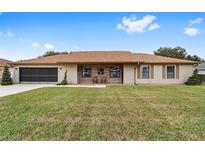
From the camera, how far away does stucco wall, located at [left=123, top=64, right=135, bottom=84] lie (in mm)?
21844

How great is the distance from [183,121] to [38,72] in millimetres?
19431

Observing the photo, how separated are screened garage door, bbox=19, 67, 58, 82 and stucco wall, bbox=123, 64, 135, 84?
7.38 meters

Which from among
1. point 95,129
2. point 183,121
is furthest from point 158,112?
point 95,129

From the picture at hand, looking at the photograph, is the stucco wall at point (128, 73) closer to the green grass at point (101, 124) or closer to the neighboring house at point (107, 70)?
the neighboring house at point (107, 70)

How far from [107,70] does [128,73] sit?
2.24 m

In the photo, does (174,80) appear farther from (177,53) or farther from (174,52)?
(177,53)

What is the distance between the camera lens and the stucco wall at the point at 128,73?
21.8 metres

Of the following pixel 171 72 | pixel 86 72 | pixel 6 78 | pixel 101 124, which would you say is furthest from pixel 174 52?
pixel 101 124

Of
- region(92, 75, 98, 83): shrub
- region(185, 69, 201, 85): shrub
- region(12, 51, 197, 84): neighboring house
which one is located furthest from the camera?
region(92, 75, 98, 83): shrub

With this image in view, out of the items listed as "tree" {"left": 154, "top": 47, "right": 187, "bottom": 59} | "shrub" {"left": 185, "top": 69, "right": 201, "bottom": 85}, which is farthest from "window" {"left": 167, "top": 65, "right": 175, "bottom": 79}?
"tree" {"left": 154, "top": 47, "right": 187, "bottom": 59}

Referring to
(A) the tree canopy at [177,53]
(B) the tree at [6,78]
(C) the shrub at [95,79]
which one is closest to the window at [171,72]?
(C) the shrub at [95,79]

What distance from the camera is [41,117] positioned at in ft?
20.6

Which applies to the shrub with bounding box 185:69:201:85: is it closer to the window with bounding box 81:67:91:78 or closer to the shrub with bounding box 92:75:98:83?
the shrub with bounding box 92:75:98:83
